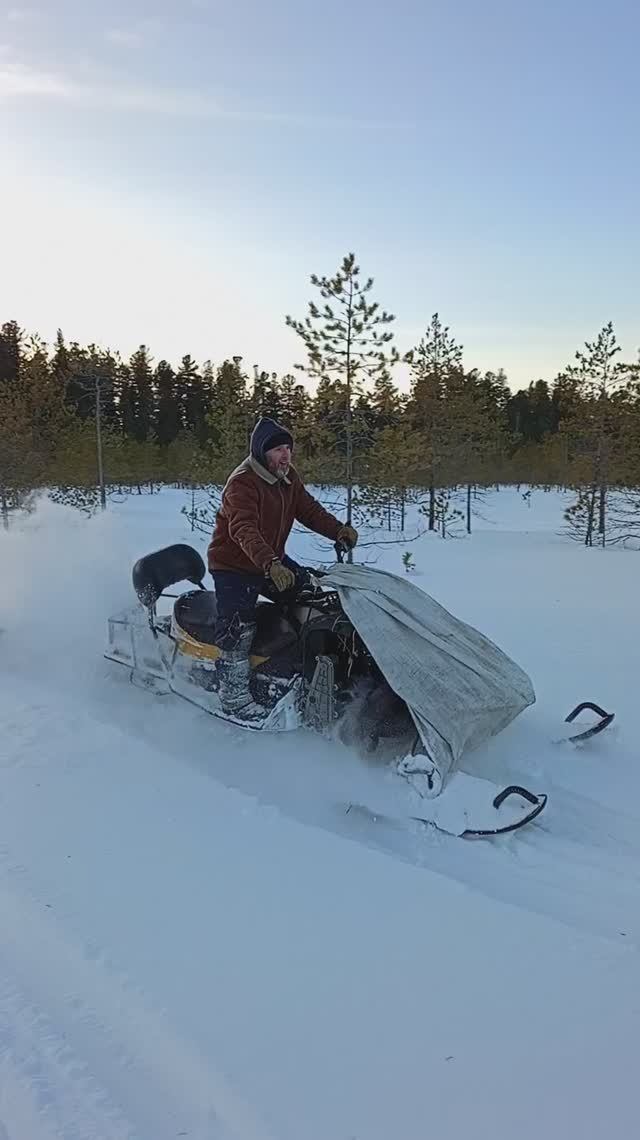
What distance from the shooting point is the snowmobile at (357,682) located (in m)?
3.90

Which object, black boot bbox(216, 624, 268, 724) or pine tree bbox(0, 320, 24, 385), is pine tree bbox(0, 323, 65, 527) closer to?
black boot bbox(216, 624, 268, 724)

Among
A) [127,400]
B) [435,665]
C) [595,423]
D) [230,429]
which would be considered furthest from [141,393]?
[435,665]

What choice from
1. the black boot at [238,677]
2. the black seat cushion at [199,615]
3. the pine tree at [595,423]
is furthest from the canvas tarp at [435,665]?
the pine tree at [595,423]

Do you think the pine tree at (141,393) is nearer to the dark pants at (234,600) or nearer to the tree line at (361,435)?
the tree line at (361,435)

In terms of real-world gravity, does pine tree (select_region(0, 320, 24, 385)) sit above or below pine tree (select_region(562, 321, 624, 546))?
above

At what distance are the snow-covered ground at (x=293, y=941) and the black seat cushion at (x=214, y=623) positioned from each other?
592 mm

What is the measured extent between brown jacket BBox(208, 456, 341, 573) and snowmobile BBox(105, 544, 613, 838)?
39 cm

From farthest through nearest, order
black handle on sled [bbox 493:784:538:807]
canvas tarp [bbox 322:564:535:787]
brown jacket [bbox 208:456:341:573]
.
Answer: brown jacket [bbox 208:456:341:573]
canvas tarp [bbox 322:564:535:787]
black handle on sled [bbox 493:784:538:807]

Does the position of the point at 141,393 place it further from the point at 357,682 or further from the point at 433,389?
the point at 357,682

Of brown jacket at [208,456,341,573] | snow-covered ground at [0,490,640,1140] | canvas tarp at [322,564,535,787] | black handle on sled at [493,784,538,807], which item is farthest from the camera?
brown jacket at [208,456,341,573]

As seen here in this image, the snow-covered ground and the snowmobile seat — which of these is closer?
the snow-covered ground

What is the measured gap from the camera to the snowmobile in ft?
12.8

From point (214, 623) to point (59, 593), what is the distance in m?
2.53

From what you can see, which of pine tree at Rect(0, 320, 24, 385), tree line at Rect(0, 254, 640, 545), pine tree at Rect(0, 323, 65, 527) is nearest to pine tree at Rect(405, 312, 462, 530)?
tree line at Rect(0, 254, 640, 545)
